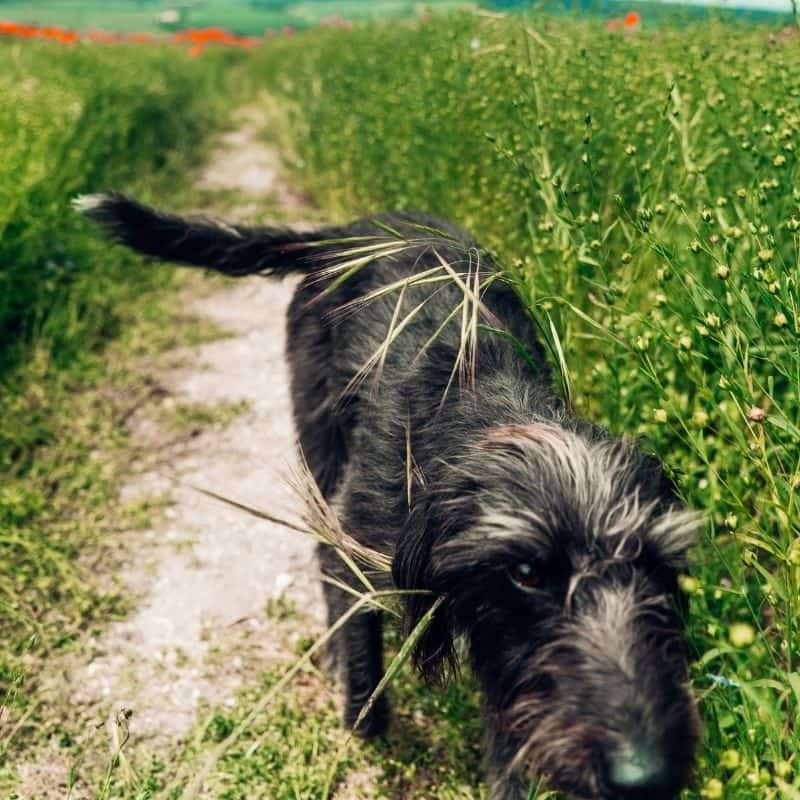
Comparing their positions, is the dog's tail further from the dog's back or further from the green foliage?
the green foliage

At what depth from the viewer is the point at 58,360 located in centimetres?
462

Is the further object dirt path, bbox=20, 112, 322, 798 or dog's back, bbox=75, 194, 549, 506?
dirt path, bbox=20, 112, 322, 798

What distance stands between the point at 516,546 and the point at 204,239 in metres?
1.96

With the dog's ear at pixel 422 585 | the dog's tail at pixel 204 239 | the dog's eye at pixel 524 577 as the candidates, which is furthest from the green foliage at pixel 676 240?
the dog's tail at pixel 204 239

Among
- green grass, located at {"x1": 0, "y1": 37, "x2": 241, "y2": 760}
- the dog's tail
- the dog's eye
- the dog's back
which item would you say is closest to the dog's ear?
the dog's eye

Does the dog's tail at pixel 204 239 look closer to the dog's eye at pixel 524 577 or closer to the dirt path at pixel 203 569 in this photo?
the dirt path at pixel 203 569

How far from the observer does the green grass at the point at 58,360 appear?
126 inches

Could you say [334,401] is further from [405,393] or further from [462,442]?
[462,442]

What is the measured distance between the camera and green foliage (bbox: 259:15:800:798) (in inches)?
76.8

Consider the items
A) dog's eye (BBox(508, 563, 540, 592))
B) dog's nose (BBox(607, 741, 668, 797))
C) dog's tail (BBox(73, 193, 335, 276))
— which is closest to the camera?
dog's nose (BBox(607, 741, 668, 797))

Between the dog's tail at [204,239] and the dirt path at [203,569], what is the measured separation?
0.86 metres

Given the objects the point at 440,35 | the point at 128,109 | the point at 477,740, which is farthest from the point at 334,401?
the point at 128,109

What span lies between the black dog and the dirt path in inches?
15.1

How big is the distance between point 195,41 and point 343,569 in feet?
54.8
